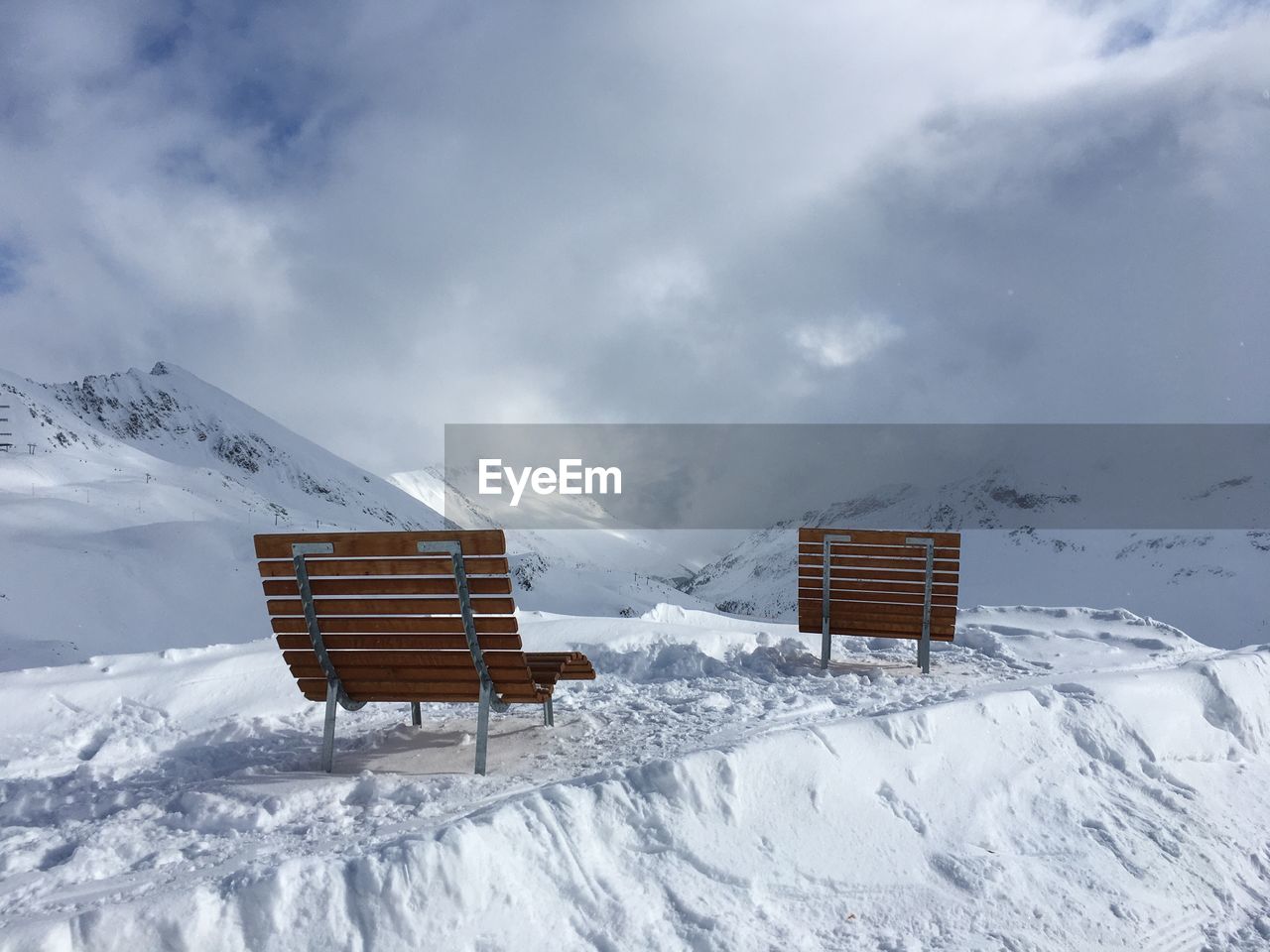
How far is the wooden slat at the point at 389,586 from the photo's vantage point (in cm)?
415

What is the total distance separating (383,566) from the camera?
13.8ft

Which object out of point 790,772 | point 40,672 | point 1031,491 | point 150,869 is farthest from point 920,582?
point 1031,491

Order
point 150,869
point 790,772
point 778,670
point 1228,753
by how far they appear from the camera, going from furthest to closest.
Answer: point 778,670
point 1228,753
point 790,772
point 150,869

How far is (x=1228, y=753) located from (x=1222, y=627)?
52.8 metres

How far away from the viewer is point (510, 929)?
2938 millimetres

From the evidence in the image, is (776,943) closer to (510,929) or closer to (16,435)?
(510,929)

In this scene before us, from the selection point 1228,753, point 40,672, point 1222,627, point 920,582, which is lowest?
point 1222,627

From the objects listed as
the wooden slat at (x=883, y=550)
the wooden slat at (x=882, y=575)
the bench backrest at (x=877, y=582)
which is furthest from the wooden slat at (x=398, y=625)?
the wooden slat at (x=882, y=575)

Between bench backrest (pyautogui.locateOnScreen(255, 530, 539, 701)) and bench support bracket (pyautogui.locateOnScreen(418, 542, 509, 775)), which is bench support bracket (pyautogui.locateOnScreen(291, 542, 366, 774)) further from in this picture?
bench support bracket (pyautogui.locateOnScreen(418, 542, 509, 775))

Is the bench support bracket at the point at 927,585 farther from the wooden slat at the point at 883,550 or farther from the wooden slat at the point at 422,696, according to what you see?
the wooden slat at the point at 422,696

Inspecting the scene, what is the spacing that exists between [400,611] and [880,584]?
14.6 ft

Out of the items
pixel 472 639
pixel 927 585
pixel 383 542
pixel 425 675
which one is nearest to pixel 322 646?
pixel 425 675

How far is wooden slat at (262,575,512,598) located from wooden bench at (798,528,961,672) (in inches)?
140

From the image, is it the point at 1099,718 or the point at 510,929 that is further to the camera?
the point at 1099,718
